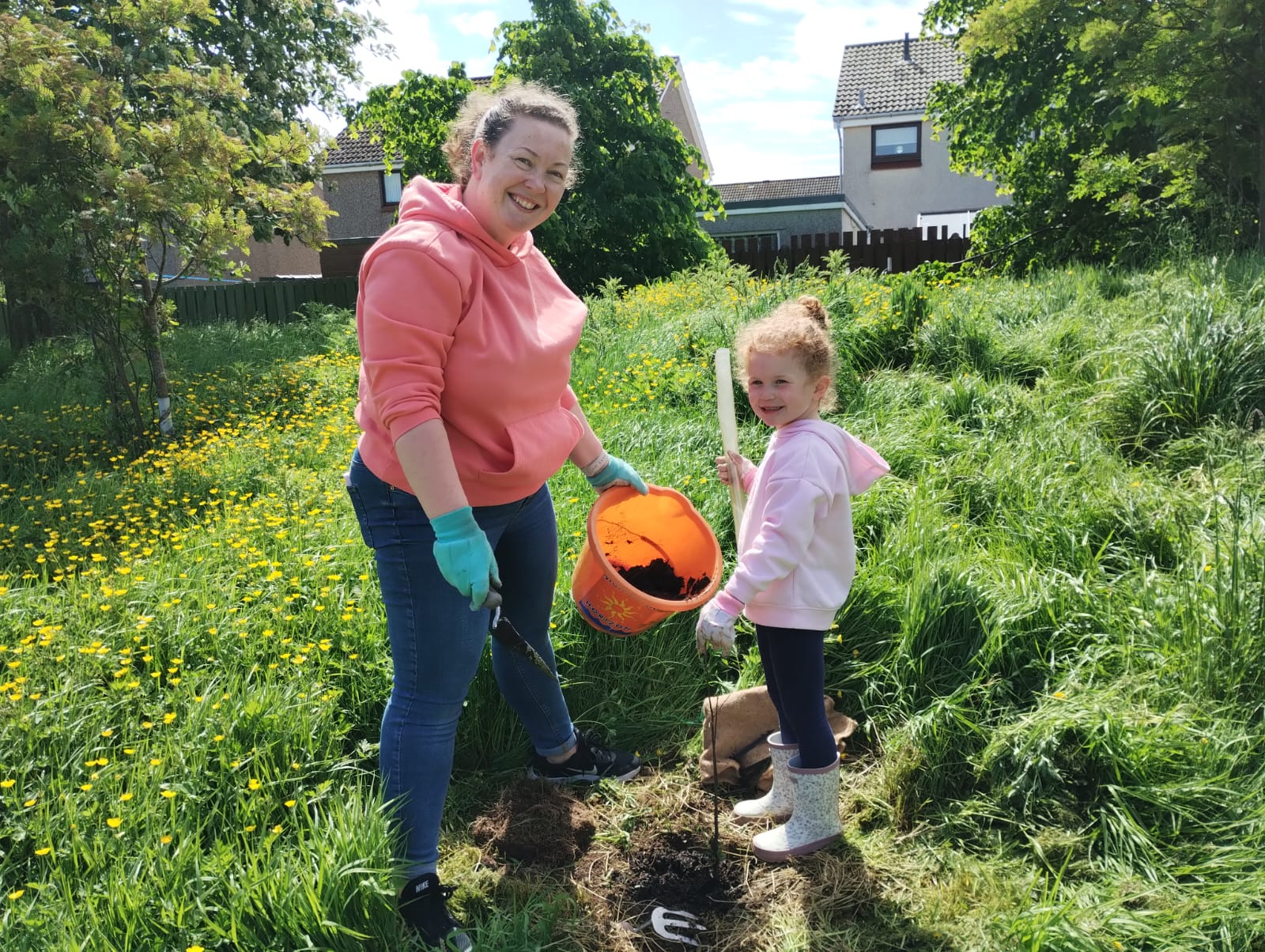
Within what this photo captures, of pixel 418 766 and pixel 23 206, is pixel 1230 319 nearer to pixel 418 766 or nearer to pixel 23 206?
pixel 418 766

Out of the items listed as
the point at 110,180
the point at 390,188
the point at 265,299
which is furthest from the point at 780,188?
A: the point at 110,180

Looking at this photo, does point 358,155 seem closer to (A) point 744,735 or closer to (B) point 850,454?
(A) point 744,735

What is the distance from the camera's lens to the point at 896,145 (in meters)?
24.3

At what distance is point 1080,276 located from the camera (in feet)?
20.7

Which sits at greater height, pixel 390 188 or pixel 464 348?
pixel 390 188

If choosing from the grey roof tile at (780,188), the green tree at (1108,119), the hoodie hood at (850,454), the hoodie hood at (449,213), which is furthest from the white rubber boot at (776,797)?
the grey roof tile at (780,188)

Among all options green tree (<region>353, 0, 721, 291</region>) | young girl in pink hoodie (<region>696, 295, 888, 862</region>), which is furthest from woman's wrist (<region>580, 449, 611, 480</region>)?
green tree (<region>353, 0, 721, 291</region>)

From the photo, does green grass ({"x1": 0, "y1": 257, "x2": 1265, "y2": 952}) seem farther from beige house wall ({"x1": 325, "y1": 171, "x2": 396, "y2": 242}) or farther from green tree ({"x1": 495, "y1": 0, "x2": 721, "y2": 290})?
beige house wall ({"x1": 325, "y1": 171, "x2": 396, "y2": 242})

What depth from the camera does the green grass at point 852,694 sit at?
1.96 m

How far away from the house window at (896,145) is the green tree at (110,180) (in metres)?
20.6

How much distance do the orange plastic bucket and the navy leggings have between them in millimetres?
243

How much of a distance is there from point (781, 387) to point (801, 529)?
34 centimetres

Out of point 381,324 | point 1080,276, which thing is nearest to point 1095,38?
point 1080,276

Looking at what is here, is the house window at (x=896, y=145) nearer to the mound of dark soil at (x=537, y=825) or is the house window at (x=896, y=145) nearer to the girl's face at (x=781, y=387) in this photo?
the girl's face at (x=781, y=387)
